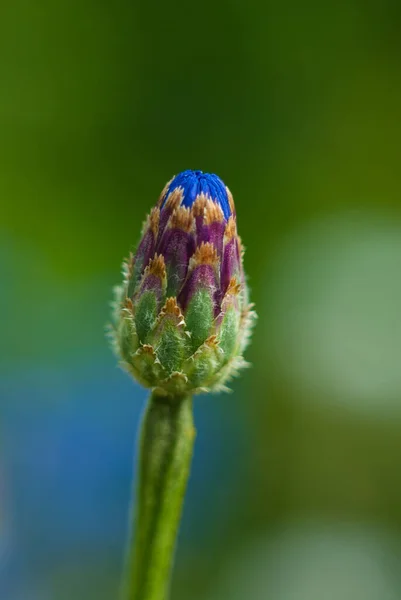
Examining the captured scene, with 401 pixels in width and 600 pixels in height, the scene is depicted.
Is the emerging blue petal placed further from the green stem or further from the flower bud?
the green stem

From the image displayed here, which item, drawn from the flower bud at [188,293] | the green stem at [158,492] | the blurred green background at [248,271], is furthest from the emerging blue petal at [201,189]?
the blurred green background at [248,271]

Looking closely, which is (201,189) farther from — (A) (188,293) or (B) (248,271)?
(B) (248,271)

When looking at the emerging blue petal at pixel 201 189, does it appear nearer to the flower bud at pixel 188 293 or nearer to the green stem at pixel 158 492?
the flower bud at pixel 188 293

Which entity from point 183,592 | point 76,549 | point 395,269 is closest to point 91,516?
point 76,549

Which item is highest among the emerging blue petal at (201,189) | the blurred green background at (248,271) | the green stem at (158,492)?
the blurred green background at (248,271)

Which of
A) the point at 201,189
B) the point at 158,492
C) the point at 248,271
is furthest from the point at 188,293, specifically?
the point at 248,271

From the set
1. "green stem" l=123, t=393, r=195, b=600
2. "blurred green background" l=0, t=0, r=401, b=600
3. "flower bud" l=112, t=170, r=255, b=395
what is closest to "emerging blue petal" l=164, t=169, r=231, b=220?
"flower bud" l=112, t=170, r=255, b=395
